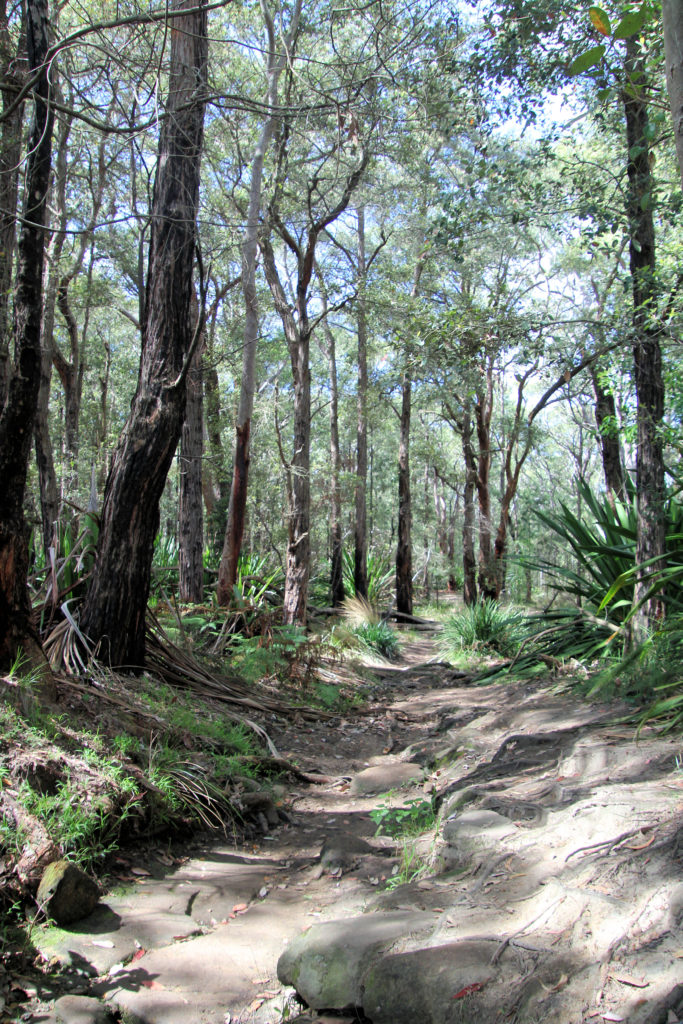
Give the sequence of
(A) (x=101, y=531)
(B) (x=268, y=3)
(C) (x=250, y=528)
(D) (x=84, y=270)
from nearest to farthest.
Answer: (A) (x=101, y=531) < (B) (x=268, y=3) < (D) (x=84, y=270) < (C) (x=250, y=528)

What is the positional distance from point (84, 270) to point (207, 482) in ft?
21.2

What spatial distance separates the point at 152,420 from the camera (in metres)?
5.66

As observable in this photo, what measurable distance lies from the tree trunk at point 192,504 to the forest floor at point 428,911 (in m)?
5.11

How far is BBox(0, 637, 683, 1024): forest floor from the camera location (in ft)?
6.64

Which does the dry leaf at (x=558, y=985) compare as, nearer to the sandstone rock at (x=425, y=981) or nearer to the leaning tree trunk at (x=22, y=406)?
the sandstone rock at (x=425, y=981)

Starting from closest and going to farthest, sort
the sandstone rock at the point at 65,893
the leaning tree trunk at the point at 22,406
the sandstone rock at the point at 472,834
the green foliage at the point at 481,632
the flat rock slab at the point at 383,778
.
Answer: the sandstone rock at the point at 65,893 < the sandstone rock at the point at 472,834 < the leaning tree trunk at the point at 22,406 < the flat rock slab at the point at 383,778 < the green foliage at the point at 481,632

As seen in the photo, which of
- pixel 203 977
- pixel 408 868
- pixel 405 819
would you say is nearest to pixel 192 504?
pixel 405 819

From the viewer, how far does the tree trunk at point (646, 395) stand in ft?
18.4

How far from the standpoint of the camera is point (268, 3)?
9898 mm

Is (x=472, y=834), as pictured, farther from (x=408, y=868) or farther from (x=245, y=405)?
(x=245, y=405)

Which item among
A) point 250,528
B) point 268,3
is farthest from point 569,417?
point 268,3

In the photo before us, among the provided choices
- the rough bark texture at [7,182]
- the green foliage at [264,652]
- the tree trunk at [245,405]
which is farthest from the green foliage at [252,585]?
the rough bark texture at [7,182]

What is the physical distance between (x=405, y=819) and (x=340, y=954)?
1.74 m

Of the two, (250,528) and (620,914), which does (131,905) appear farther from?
(250,528)
